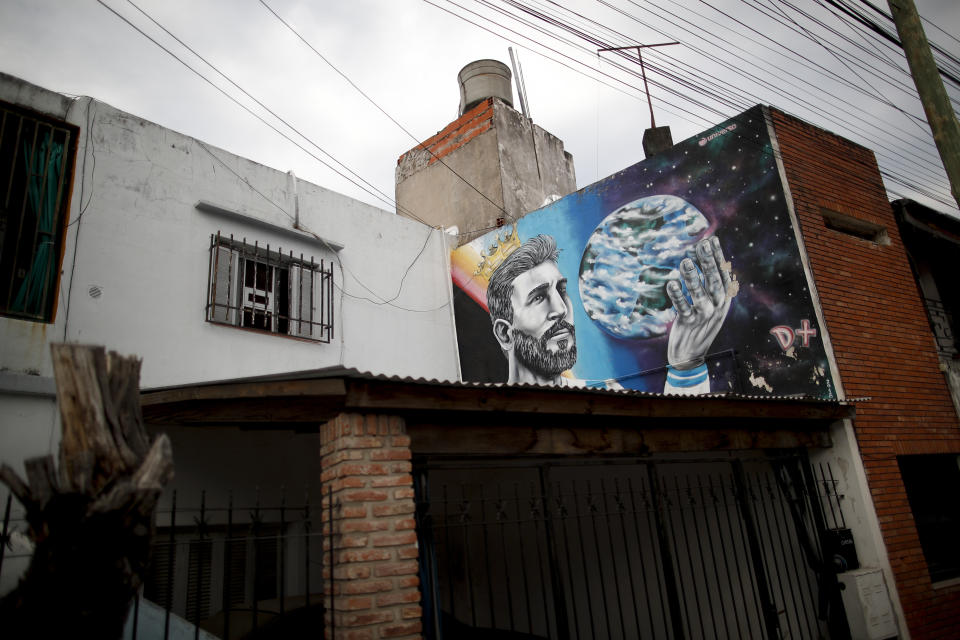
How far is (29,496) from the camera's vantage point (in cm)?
193

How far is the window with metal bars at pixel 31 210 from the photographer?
593cm

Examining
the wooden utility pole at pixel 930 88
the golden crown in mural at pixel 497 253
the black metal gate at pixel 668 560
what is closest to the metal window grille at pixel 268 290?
the black metal gate at pixel 668 560

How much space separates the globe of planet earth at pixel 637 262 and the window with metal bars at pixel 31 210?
711cm

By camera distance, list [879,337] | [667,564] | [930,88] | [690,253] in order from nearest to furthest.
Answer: [667,564]
[930,88]
[879,337]
[690,253]

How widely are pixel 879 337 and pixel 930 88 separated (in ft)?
10.2

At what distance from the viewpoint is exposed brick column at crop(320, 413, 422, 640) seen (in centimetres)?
366

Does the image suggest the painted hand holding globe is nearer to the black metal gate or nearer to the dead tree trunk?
the black metal gate

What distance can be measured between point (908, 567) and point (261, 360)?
8.01 metres

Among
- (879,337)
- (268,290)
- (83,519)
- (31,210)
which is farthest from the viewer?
(268,290)

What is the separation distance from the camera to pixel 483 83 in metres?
15.2

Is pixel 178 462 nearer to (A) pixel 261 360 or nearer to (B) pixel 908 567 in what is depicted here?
(A) pixel 261 360
